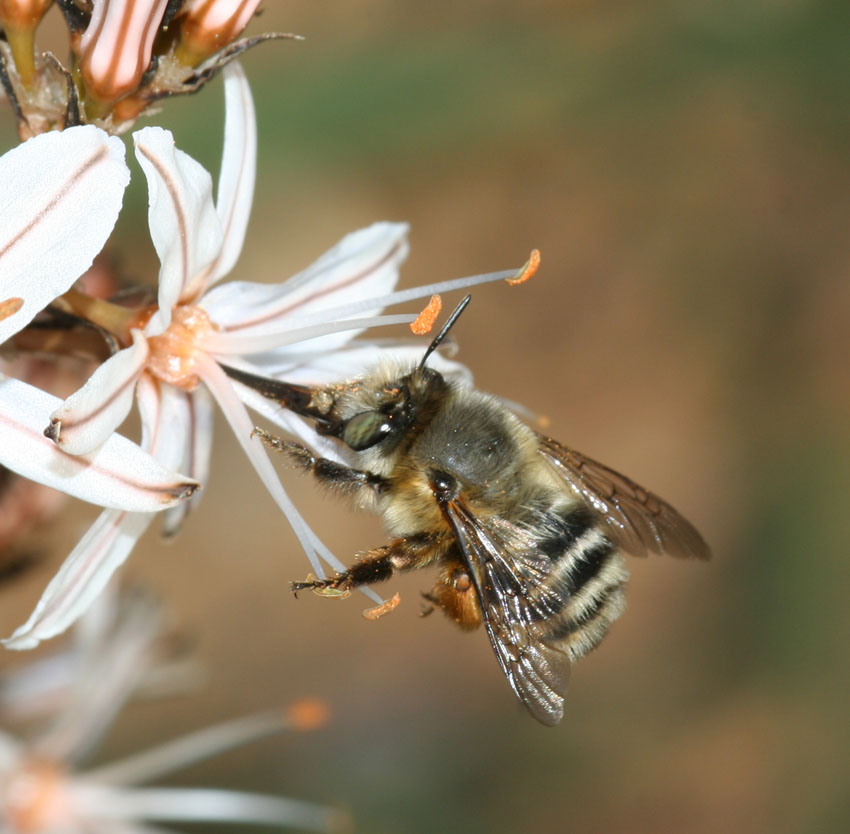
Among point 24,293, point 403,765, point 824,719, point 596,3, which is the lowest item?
point 403,765

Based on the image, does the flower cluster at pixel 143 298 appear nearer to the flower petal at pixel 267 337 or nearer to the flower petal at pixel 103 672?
the flower petal at pixel 267 337

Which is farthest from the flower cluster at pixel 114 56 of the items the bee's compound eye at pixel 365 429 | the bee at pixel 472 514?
the bee's compound eye at pixel 365 429

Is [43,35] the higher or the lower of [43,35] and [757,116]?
the lower

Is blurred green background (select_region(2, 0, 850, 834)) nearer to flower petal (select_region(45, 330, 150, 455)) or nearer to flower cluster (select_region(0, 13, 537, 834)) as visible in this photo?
flower cluster (select_region(0, 13, 537, 834))

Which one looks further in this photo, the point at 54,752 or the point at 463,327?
the point at 463,327

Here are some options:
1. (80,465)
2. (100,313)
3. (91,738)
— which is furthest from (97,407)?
(91,738)

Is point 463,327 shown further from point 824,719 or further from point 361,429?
point 361,429

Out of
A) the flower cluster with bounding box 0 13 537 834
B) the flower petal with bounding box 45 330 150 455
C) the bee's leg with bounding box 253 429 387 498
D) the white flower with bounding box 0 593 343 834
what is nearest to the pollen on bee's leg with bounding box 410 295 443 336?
the flower cluster with bounding box 0 13 537 834

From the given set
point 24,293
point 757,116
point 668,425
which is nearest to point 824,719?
point 668,425
